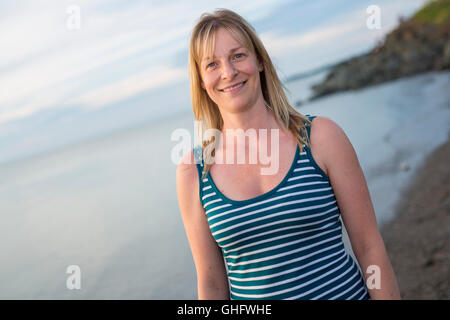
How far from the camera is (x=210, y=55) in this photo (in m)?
2.30

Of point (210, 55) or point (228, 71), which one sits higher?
point (210, 55)

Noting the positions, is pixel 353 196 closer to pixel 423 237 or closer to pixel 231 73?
pixel 231 73

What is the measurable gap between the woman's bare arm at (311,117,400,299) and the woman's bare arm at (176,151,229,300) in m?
0.69

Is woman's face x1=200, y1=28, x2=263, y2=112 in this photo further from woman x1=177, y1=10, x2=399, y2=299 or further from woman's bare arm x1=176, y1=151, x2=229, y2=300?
woman's bare arm x1=176, y1=151, x2=229, y2=300

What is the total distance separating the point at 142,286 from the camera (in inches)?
262

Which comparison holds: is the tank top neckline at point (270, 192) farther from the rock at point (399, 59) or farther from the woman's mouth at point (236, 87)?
the rock at point (399, 59)

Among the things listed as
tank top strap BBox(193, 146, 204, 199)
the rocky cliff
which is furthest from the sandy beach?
the rocky cliff

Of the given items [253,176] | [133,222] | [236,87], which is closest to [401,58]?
[133,222]

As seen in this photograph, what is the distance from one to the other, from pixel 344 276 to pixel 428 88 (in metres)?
18.8

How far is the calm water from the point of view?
7.09 m

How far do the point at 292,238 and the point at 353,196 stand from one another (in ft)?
1.26

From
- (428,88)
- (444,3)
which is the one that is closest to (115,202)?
(428,88)

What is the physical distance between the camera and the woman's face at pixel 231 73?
2.28 metres

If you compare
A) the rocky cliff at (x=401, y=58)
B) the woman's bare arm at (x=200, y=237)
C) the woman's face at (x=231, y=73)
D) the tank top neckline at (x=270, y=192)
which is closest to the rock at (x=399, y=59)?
the rocky cliff at (x=401, y=58)
